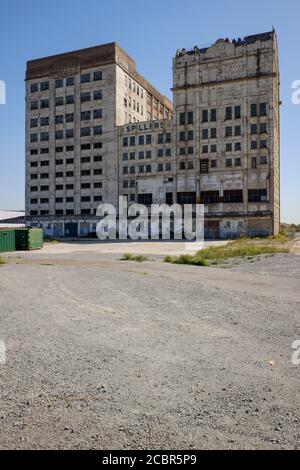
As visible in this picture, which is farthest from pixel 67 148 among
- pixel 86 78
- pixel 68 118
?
pixel 86 78

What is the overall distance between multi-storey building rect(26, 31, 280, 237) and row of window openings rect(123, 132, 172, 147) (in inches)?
7.6

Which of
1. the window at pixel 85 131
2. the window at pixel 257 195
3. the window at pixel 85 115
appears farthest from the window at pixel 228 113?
the window at pixel 85 115

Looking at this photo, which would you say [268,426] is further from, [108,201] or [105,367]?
[108,201]

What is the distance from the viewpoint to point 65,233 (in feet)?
258

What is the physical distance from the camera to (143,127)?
7438cm

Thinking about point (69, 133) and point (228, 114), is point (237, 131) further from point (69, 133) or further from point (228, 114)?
point (69, 133)

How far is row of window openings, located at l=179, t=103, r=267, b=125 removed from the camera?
67000 mm

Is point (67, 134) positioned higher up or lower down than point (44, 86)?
lower down

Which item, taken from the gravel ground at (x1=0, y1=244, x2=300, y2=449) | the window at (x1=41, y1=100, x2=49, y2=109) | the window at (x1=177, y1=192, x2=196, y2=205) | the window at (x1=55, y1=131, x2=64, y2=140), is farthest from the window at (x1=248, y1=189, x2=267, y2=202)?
the gravel ground at (x1=0, y1=244, x2=300, y2=449)

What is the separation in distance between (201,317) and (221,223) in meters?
59.1

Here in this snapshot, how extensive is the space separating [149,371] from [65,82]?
84.0 metres

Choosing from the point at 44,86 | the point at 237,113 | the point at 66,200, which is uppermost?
the point at 44,86

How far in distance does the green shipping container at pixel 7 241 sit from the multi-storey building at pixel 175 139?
35.9 meters

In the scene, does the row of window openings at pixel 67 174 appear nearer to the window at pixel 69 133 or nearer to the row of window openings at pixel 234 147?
the window at pixel 69 133
